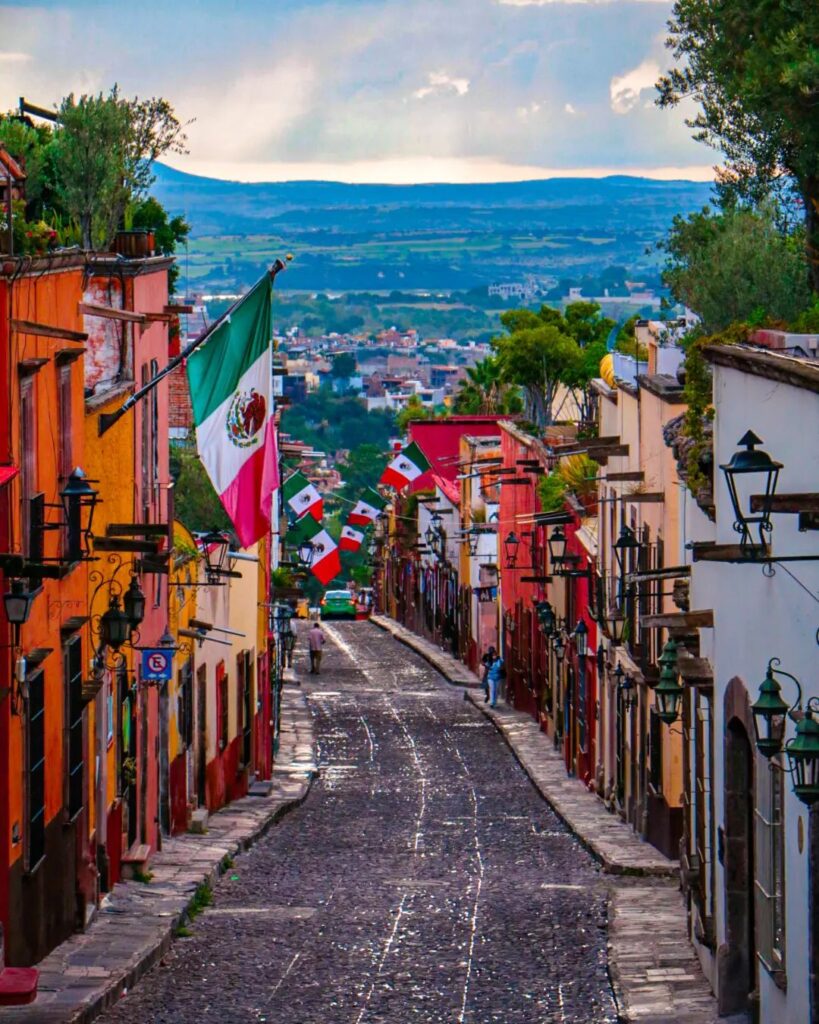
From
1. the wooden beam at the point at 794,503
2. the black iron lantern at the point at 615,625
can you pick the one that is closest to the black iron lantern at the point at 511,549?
the black iron lantern at the point at 615,625

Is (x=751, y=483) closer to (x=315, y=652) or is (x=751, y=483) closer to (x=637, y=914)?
(x=637, y=914)

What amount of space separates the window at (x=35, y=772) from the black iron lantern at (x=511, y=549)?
2960cm

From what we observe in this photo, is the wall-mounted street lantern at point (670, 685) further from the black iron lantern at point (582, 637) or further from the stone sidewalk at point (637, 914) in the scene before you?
A: the black iron lantern at point (582, 637)

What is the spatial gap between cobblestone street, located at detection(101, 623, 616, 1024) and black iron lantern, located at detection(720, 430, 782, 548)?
168 inches

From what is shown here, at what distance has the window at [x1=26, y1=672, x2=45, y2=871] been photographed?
15.6 m

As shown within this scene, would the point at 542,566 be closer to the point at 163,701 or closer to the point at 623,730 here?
the point at 623,730

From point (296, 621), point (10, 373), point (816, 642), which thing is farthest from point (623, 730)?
point (296, 621)

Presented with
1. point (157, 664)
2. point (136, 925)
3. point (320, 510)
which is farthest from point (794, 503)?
point (320, 510)

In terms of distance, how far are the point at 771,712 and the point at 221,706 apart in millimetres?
20609

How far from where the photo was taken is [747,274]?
842 inches

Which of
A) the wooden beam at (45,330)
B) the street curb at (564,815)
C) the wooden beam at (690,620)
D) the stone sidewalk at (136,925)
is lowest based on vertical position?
the street curb at (564,815)

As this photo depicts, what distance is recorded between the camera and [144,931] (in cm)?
1806

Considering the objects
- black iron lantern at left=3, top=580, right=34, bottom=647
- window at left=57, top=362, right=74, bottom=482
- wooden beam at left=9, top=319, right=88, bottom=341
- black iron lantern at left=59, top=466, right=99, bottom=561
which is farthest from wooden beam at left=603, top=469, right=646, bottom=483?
black iron lantern at left=3, top=580, right=34, bottom=647

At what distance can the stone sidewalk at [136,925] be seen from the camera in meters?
14.8
